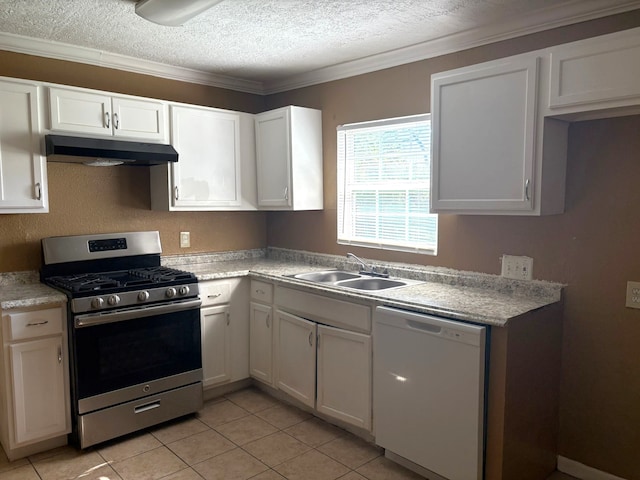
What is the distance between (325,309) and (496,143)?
4.48 feet

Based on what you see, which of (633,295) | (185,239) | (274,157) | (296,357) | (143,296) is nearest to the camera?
(633,295)

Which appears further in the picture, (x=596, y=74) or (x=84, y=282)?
(x=84, y=282)

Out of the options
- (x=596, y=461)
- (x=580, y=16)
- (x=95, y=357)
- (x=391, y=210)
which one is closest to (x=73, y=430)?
(x=95, y=357)

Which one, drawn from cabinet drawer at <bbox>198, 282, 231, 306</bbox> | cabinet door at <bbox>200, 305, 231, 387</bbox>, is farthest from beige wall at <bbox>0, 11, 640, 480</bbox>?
cabinet door at <bbox>200, 305, 231, 387</bbox>

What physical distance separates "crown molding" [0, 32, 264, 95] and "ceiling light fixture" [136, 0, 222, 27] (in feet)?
3.32

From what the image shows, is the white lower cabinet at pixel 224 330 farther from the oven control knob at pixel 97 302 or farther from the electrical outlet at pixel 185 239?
the oven control knob at pixel 97 302

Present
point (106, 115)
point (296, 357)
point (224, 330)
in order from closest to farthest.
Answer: point (106, 115) < point (296, 357) < point (224, 330)

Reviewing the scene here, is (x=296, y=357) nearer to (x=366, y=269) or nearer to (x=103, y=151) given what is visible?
(x=366, y=269)

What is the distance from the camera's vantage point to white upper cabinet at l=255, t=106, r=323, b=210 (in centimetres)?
362

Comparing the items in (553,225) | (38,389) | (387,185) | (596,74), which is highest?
(596,74)

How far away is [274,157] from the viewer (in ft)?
12.3

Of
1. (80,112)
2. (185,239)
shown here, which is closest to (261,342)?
(185,239)

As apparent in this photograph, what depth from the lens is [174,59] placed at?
343 cm

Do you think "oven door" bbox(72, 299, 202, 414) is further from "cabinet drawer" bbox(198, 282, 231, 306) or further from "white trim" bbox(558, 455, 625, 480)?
"white trim" bbox(558, 455, 625, 480)
